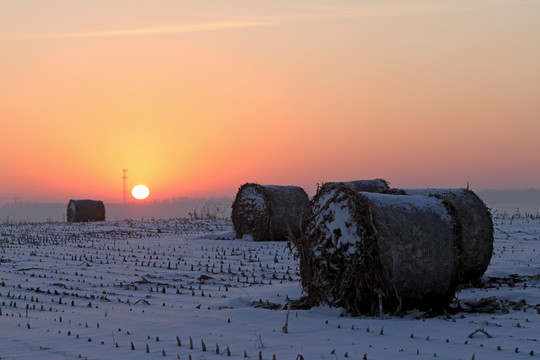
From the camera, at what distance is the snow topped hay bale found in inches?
373

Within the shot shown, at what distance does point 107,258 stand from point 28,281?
11.3 feet

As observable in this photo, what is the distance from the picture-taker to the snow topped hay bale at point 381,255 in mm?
9469

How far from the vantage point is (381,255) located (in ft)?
30.8

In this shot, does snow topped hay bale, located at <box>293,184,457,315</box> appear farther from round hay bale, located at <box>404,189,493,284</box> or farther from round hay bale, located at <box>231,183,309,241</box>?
round hay bale, located at <box>231,183,309,241</box>

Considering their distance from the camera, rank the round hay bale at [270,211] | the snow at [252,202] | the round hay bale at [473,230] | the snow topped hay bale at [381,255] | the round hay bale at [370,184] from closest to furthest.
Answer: the snow topped hay bale at [381,255] < the round hay bale at [473,230] < the round hay bale at [370,184] < the round hay bale at [270,211] < the snow at [252,202]

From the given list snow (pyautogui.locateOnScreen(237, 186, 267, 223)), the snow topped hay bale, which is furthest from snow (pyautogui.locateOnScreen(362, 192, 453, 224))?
snow (pyautogui.locateOnScreen(237, 186, 267, 223))

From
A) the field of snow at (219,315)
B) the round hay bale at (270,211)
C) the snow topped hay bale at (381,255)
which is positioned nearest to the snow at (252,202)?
the round hay bale at (270,211)

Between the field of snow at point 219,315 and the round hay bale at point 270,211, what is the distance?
3.94m

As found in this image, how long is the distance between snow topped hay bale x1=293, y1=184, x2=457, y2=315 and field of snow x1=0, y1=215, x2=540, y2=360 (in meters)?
0.30

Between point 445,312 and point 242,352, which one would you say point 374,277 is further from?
point 242,352

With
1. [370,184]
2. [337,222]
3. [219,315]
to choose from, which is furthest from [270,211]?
[219,315]

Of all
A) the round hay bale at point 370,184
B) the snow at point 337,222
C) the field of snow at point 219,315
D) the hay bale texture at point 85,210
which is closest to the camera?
the field of snow at point 219,315

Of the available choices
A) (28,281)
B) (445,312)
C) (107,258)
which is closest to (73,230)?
(107,258)

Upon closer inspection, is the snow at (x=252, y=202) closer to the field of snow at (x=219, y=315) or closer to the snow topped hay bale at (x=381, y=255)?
the field of snow at (x=219, y=315)
